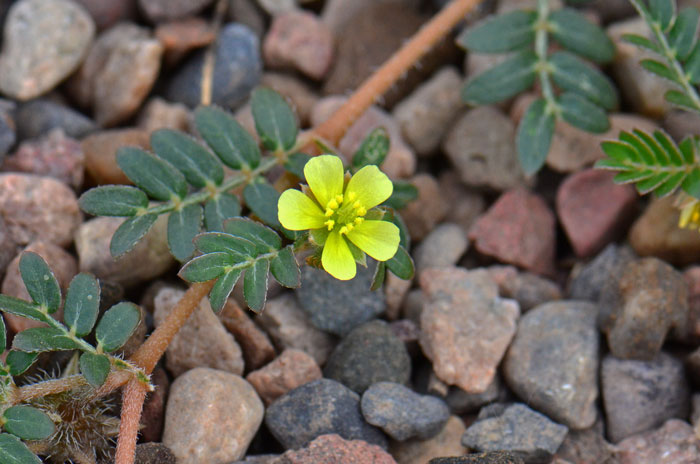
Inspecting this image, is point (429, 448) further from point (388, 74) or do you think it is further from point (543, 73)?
point (543, 73)

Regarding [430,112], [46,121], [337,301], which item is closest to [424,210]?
[430,112]

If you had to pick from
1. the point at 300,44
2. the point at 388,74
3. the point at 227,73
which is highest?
the point at 388,74

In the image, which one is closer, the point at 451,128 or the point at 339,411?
the point at 339,411

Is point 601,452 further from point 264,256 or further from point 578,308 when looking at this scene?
point 264,256

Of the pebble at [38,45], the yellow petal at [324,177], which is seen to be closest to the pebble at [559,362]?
the yellow petal at [324,177]

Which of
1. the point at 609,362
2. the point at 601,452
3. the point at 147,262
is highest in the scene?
the point at 147,262

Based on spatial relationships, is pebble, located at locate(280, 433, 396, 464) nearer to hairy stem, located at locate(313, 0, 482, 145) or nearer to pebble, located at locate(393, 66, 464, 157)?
hairy stem, located at locate(313, 0, 482, 145)

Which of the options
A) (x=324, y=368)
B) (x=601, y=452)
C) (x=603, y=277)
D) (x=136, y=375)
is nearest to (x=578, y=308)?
(x=603, y=277)
